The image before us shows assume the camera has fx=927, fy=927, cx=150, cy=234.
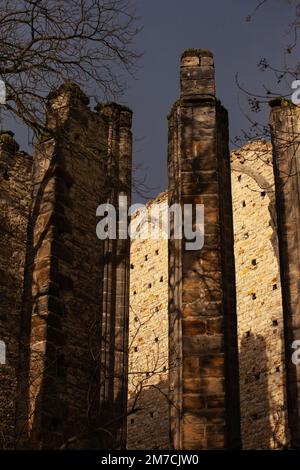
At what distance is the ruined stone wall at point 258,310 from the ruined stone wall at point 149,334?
139cm

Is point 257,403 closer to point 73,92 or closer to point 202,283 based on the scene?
point 73,92

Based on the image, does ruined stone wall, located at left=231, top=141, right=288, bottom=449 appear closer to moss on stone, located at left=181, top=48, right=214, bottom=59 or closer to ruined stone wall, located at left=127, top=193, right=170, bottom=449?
ruined stone wall, located at left=127, top=193, right=170, bottom=449

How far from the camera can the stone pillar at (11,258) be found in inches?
425

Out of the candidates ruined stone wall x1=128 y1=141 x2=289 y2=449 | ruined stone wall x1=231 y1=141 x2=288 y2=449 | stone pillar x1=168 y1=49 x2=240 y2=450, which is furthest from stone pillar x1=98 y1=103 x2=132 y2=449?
ruined stone wall x1=128 y1=141 x2=289 y2=449

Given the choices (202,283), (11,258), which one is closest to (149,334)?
(11,258)

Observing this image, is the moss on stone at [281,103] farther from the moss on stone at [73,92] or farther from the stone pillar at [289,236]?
the moss on stone at [73,92]

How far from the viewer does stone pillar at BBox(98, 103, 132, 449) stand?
31.6 ft

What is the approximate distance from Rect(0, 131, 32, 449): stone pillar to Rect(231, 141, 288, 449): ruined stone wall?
10.6 feet

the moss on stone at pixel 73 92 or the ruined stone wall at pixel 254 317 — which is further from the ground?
the moss on stone at pixel 73 92

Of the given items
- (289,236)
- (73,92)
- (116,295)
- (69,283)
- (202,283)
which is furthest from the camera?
(73,92)

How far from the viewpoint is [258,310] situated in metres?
14.9

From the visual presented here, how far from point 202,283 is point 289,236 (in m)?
1.55

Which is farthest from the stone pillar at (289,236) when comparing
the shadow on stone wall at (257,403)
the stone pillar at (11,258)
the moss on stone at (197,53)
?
the shadow on stone wall at (257,403)
